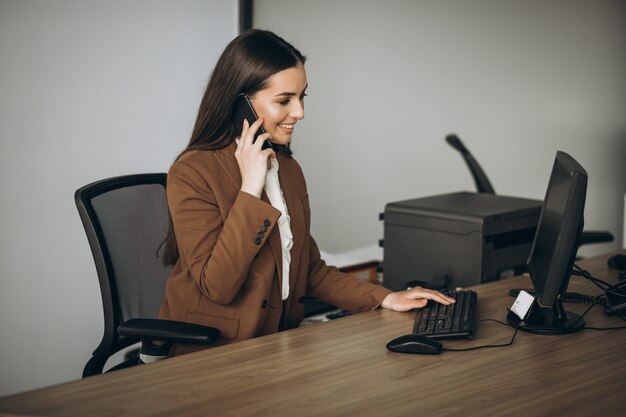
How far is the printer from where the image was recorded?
2.45m

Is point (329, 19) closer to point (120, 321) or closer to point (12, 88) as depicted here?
point (12, 88)

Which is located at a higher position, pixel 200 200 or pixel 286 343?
pixel 200 200

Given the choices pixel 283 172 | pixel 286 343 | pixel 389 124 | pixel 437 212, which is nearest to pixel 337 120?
pixel 389 124

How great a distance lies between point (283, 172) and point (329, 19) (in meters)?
1.53

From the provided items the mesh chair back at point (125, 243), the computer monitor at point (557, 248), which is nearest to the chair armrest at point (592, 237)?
the computer monitor at point (557, 248)

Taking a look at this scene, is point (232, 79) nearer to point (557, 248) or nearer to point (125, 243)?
point (125, 243)

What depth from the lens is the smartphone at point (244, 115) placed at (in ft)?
6.15

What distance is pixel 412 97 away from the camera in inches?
154

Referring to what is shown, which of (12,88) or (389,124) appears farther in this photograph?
(389,124)

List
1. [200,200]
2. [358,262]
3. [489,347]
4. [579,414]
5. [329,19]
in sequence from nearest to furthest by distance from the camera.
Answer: [579,414] < [489,347] < [200,200] < [358,262] < [329,19]

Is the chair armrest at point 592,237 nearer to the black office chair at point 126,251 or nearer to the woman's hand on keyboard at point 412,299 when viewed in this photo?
the woman's hand on keyboard at point 412,299

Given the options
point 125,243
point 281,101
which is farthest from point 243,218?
point 125,243

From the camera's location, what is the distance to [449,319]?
1.73 meters

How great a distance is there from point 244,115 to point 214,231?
316 mm
